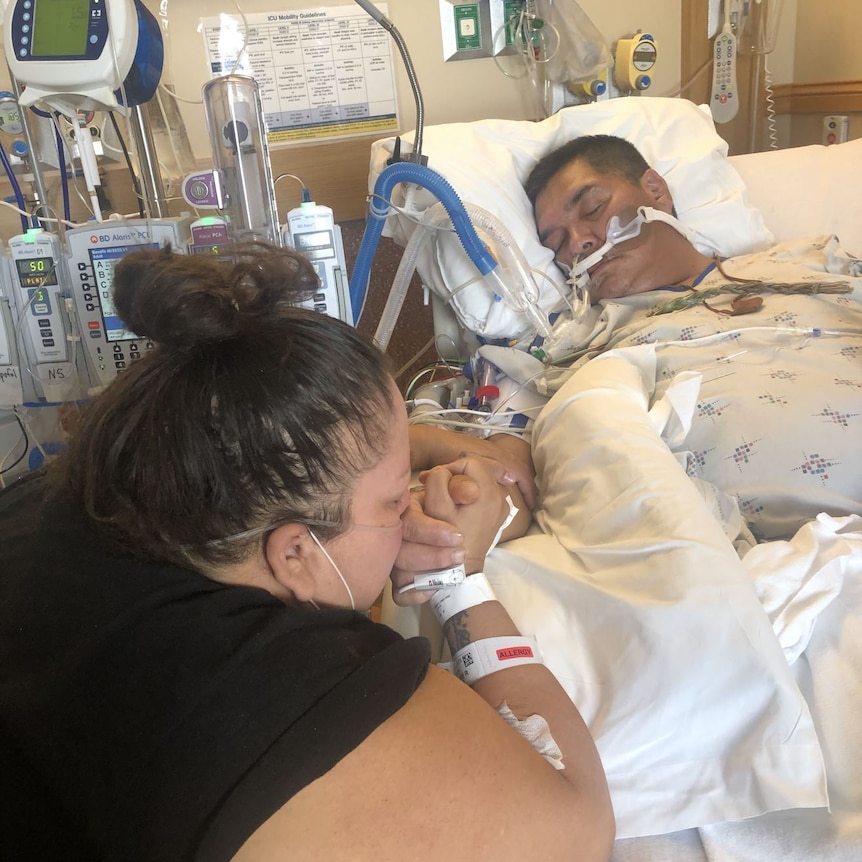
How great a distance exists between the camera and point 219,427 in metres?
0.68

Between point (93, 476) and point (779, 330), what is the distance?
127cm

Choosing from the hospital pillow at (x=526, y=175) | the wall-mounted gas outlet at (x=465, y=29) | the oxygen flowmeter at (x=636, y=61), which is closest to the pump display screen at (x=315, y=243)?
the hospital pillow at (x=526, y=175)

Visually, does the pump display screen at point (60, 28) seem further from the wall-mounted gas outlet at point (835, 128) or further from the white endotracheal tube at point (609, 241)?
the wall-mounted gas outlet at point (835, 128)

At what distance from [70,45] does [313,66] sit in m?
0.92

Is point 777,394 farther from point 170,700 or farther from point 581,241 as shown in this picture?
point 170,700

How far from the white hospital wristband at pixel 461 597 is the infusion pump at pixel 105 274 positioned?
0.70m

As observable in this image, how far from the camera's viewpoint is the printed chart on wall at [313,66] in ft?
6.61

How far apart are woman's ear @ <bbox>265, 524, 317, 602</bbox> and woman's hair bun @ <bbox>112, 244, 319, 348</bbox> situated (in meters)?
0.19

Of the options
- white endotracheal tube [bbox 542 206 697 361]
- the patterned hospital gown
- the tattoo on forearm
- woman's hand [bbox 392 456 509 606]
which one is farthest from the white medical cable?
the tattoo on forearm

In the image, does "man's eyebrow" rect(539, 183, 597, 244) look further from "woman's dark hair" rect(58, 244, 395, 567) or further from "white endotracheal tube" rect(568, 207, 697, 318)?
"woman's dark hair" rect(58, 244, 395, 567)

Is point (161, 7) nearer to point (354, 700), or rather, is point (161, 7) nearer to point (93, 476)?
point (93, 476)

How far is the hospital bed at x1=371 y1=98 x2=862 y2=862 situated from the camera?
82 centimetres

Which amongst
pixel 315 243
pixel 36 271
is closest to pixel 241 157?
pixel 315 243

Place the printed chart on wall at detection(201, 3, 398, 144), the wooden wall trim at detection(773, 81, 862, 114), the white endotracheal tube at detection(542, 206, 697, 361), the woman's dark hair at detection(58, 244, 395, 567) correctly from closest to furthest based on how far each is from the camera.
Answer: the woman's dark hair at detection(58, 244, 395, 567) < the white endotracheal tube at detection(542, 206, 697, 361) < the printed chart on wall at detection(201, 3, 398, 144) < the wooden wall trim at detection(773, 81, 862, 114)
